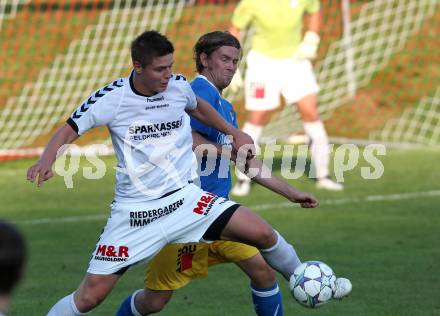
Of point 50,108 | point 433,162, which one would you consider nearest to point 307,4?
point 433,162

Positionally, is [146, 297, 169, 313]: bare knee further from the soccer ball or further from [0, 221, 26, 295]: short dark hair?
[0, 221, 26, 295]: short dark hair

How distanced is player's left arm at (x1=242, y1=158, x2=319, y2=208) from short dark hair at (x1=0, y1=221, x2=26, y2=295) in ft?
10.4

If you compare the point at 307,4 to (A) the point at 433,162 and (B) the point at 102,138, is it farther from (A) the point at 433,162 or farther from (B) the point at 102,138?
(B) the point at 102,138

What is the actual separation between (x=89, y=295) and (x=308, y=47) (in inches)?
263

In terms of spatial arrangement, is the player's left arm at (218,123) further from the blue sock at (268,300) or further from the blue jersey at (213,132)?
the blue sock at (268,300)

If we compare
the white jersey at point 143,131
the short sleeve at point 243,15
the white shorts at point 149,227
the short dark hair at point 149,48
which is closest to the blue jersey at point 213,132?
the white jersey at point 143,131

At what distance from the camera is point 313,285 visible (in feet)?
21.4

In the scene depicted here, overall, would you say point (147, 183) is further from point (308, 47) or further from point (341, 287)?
point (308, 47)

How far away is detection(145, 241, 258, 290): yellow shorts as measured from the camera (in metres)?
6.68

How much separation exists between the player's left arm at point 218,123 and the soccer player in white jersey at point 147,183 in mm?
119

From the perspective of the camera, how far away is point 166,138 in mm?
6473

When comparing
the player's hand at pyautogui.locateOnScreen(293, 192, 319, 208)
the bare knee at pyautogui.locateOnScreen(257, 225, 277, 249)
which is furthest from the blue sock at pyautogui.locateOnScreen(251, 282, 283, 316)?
the player's hand at pyautogui.locateOnScreen(293, 192, 319, 208)

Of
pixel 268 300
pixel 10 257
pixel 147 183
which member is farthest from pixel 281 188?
pixel 10 257

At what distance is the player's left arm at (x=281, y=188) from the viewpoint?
6.65 metres
